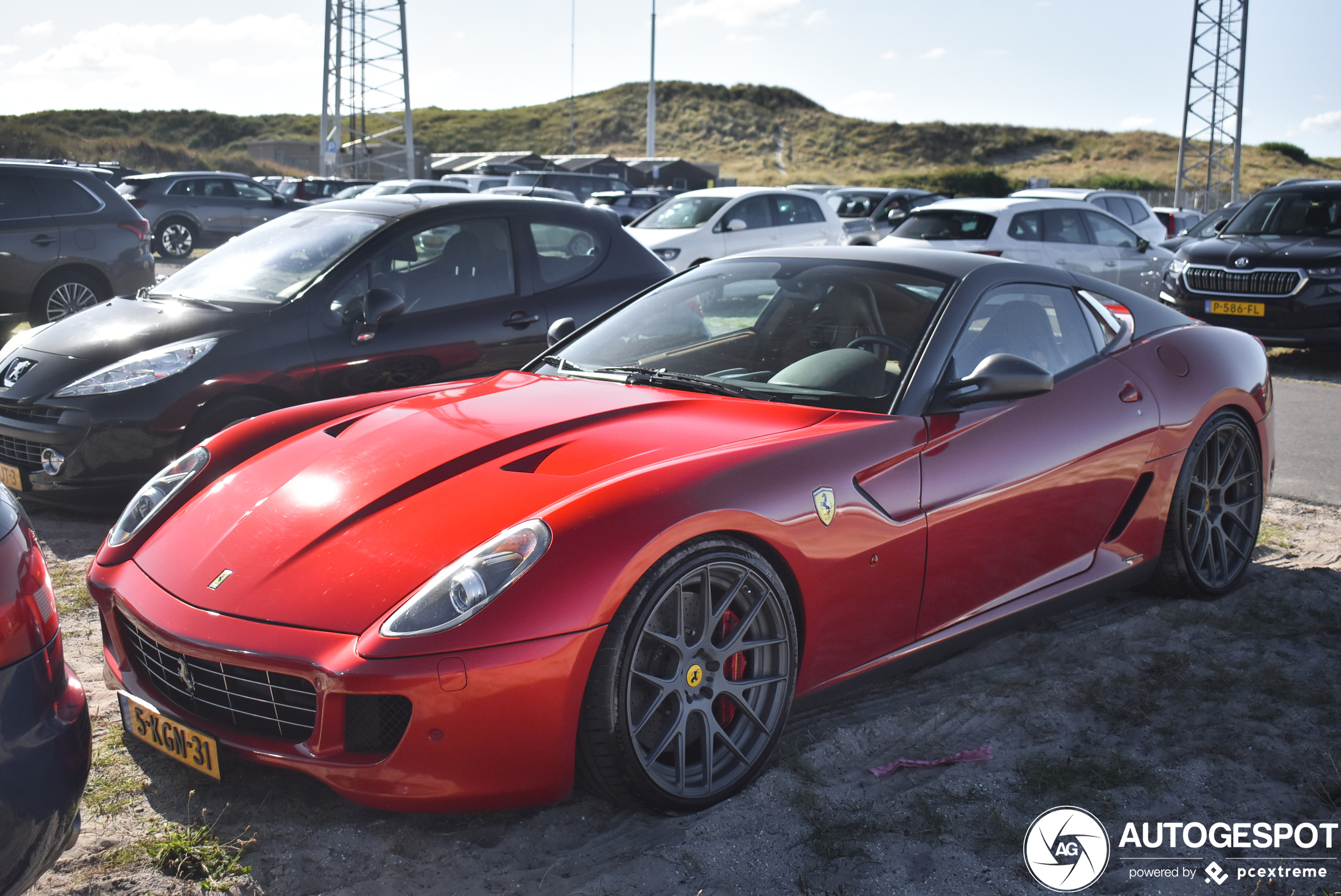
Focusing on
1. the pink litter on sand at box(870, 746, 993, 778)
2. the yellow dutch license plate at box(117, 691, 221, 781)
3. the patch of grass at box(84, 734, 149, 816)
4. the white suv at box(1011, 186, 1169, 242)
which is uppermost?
the white suv at box(1011, 186, 1169, 242)

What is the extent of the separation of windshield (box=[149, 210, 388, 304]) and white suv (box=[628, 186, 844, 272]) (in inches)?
303

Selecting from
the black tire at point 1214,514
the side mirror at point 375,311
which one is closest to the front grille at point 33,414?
the side mirror at point 375,311

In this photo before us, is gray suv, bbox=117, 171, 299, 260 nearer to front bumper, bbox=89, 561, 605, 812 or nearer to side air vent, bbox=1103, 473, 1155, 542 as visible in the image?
side air vent, bbox=1103, 473, 1155, 542

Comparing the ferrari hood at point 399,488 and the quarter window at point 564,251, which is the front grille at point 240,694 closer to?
the ferrari hood at point 399,488

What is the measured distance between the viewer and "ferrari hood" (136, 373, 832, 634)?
2545 millimetres

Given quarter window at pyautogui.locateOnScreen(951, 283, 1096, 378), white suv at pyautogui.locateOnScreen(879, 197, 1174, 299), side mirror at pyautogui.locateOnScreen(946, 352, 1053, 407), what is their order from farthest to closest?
white suv at pyautogui.locateOnScreen(879, 197, 1174, 299) < quarter window at pyautogui.locateOnScreen(951, 283, 1096, 378) < side mirror at pyautogui.locateOnScreen(946, 352, 1053, 407)

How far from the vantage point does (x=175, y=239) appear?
66.4 ft

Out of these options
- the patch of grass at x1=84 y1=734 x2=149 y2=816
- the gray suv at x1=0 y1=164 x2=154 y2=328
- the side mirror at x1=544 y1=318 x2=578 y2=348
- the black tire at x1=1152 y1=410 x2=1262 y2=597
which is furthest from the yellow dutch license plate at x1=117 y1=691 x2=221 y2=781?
the gray suv at x1=0 y1=164 x2=154 y2=328

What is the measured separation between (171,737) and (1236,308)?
415 inches

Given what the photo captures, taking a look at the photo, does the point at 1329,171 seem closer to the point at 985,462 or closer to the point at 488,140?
the point at 488,140

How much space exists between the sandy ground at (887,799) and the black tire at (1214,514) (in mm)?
369

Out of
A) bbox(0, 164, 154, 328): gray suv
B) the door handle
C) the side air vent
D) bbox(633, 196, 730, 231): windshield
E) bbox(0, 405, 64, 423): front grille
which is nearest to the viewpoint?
the side air vent

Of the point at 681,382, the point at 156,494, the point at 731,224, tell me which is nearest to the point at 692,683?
the point at 681,382

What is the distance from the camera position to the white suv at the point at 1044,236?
12086 millimetres
